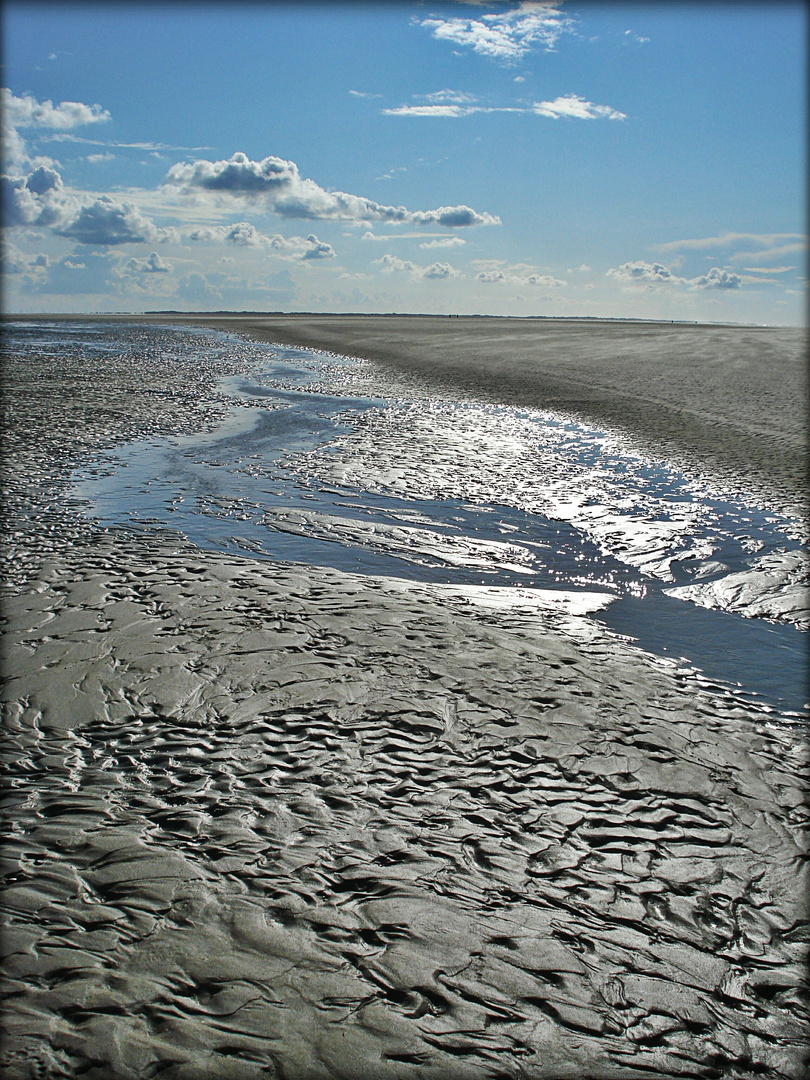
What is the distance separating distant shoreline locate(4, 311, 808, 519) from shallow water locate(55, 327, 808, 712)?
4.28ft

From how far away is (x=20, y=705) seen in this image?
5352mm

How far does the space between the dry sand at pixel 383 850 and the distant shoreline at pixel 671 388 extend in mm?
7471

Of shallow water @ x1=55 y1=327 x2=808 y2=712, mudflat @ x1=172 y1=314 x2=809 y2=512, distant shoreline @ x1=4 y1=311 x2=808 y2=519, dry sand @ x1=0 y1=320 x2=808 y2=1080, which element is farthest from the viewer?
mudflat @ x1=172 y1=314 x2=809 y2=512

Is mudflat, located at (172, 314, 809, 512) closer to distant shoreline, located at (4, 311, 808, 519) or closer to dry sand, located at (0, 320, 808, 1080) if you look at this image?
distant shoreline, located at (4, 311, 808, 519)

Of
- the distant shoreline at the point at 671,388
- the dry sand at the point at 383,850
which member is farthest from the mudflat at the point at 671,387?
the dry sand at the point at 383,850

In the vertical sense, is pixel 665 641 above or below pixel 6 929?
above

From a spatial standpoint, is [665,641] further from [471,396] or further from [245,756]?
[471,396]

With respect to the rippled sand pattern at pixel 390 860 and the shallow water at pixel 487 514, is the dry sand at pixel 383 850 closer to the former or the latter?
the rippled sand pattern at pixel 390 860

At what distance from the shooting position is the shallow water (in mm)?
7219

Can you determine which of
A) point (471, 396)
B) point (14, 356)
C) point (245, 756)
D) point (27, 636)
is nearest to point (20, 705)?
point (27, 636)

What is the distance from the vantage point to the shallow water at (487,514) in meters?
7.22

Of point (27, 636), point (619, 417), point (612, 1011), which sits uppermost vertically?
point (619, 417)

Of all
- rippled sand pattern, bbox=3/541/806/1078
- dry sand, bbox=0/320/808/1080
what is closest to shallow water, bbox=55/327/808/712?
dry sand, bbox=0/320/808/1080

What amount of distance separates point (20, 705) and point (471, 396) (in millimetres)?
19432
